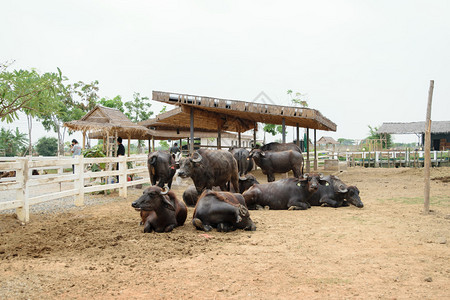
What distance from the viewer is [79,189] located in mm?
9516

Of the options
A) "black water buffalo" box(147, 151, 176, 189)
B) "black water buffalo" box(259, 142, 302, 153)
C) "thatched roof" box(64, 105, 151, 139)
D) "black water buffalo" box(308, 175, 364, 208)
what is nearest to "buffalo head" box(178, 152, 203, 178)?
"black water buffalo" box(147, 151, 176, 189)

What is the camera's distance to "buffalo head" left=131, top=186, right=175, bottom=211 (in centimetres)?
613

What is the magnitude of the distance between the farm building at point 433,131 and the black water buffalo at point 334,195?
103 ft

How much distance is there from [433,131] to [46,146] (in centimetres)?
4250

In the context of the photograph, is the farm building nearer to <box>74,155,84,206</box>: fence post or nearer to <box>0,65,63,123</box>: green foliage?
<box>74,155,84,206</box>: fence post

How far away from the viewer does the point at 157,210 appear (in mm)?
6395

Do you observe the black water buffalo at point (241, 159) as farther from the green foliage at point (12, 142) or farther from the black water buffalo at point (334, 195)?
the green foliage at point (12, 142)

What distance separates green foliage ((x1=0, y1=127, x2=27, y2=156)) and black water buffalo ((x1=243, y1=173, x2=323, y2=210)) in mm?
27312

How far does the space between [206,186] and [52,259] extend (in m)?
5.27

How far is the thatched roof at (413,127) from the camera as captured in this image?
3651 centimetres

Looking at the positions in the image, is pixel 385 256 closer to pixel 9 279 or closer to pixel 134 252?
pixel 134 252

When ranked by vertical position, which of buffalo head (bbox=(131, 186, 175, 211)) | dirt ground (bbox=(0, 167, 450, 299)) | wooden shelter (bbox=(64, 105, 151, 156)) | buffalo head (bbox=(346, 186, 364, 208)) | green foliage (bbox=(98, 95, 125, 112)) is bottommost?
dirt ground (bbox=(0, 167, 450, 299))

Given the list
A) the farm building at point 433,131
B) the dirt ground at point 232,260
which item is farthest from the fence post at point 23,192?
the farm building at point 433,131

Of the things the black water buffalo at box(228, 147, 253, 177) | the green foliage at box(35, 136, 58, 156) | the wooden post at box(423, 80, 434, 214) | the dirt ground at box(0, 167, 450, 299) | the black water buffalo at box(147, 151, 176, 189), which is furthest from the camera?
the green foliage at box(35, 136, 58, 156)
